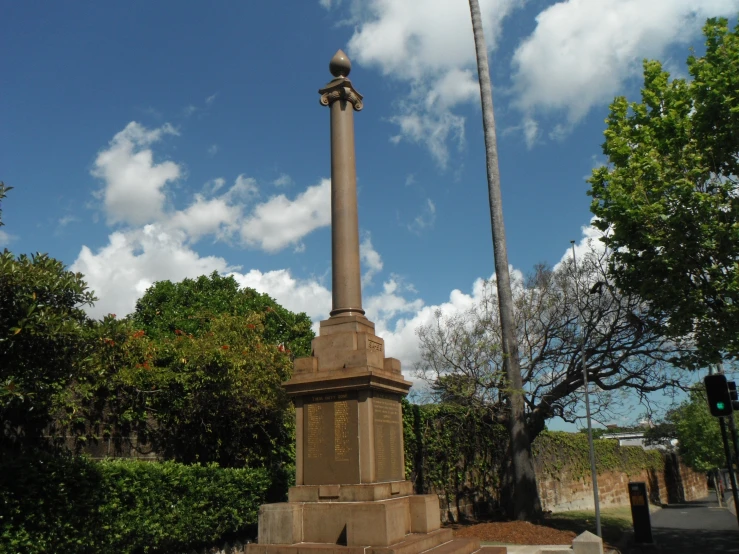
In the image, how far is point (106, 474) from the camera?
28.1ft

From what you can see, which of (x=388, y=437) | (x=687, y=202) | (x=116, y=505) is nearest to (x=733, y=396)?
(x=687, y=202)

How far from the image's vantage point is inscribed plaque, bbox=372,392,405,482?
8938 millimetres

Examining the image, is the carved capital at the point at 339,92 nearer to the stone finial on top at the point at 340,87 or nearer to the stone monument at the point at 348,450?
the stone finial on top at the point at 340,87

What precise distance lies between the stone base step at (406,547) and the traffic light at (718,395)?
5257 millimetres

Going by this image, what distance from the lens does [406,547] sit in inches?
313

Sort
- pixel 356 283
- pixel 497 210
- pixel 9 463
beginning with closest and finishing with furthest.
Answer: pixel 9 463, pixel 356 283, pixel 497 210

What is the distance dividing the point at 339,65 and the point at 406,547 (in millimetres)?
8271

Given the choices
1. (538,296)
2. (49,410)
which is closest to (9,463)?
(49,410)

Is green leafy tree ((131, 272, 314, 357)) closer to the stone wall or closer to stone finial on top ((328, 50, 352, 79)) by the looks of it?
the stone wall

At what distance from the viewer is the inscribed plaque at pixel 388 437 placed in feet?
29.3

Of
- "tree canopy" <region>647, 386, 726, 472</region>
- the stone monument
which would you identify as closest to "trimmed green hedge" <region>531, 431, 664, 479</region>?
"tree canopy" <region>647, 386, 726, 472</region>

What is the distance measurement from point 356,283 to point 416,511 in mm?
3709

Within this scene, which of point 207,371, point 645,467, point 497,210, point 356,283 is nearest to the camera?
point 356,283

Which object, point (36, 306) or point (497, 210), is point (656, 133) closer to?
point (497, 210)
